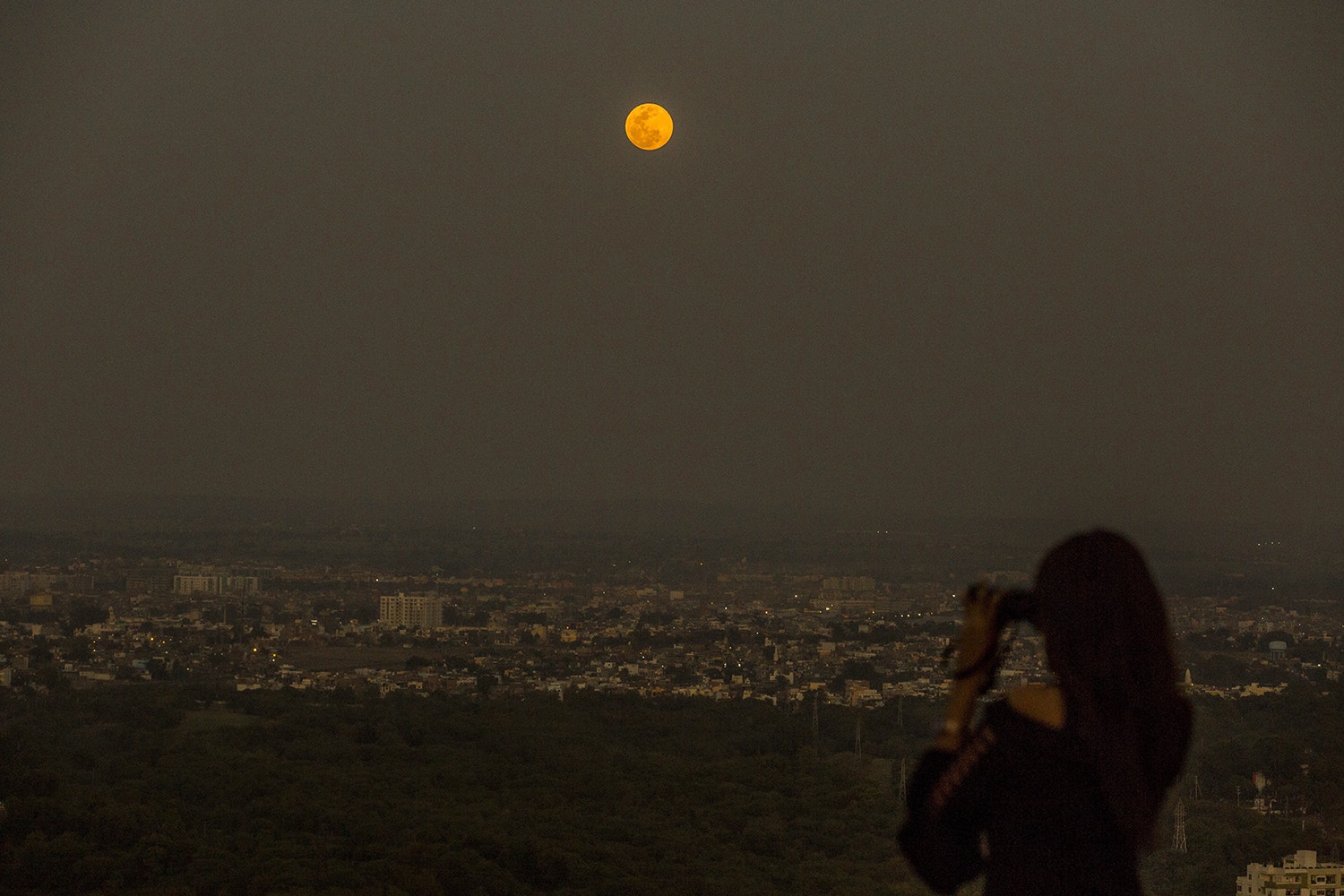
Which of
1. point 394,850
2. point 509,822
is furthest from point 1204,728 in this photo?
point 394,850

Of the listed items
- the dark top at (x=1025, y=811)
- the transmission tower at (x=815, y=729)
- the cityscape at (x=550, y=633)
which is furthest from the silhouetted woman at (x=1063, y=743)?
the transmission tower at (x=815, y=729)

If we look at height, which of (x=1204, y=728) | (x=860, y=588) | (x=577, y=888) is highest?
(x=860, y=588)

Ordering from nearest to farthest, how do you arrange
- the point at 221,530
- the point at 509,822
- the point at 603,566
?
the point at 509,822 → the point at 603,566 → the point at 221,530

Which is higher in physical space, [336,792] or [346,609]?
[346,609]

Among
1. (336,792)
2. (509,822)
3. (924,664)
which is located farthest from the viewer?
(924,664)

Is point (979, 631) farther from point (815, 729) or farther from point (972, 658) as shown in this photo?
point (815, 729)

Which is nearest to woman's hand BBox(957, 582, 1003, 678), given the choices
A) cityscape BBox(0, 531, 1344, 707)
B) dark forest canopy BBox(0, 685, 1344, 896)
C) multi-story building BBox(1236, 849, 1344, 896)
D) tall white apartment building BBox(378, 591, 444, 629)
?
dark forest canopy BBox(0, 685, 1344, 896)

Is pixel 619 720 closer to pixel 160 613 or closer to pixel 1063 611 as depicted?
pixel 160 613

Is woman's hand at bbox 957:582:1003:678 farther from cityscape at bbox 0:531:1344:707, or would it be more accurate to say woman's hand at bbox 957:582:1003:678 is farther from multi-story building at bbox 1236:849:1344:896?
cityscape at bbox 0:531:1344:707
